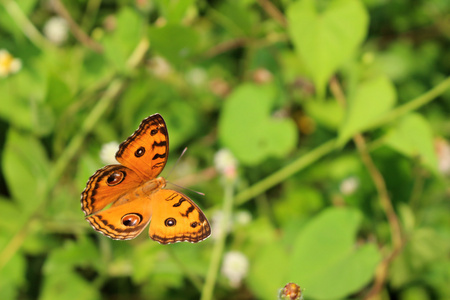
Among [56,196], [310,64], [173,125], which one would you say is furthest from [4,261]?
[310,64]

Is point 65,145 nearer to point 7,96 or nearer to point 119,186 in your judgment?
point 7,96

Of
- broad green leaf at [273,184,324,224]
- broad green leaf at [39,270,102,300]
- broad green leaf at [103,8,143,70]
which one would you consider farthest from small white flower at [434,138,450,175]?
broad green leaf at [39,270,102,300]

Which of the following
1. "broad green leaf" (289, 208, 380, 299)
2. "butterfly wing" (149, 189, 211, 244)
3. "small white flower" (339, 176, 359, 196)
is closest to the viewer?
"butterfly wing" (149, 189, 211, 244)

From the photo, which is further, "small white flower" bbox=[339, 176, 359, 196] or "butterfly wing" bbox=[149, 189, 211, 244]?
"small white flower" bbox=[339, 176, 359, 196]

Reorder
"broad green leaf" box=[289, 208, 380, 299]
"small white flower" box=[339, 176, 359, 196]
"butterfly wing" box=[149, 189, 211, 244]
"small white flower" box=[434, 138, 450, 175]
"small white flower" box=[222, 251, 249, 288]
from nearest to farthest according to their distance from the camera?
1. "butterfly wing" box=[149, 189, 211, 244]
2. "broad green leaf" box=[289, 208, 380, 299]
3. "small white flower" box=[222, 251, 249, 288]
4. "small white flower" box=[339, 176, 359, 196]
5. "small white flower" box=[434, 138, 450, 175]

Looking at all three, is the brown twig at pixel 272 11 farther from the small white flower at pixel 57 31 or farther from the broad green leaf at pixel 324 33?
the small white flower at pixel 57 31

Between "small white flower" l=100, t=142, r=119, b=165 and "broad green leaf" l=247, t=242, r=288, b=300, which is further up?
"small white flower" l=100, t=142, r=119, b=165

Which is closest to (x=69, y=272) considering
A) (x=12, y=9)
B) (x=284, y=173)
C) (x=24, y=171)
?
(x=24, y=171)

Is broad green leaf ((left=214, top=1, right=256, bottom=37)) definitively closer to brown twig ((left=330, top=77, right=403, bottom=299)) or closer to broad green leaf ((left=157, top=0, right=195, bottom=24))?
broad green leaf ((left=157, top=0, right=195, bottom=24))

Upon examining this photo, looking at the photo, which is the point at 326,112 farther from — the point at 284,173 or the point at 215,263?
the point at 215,263
